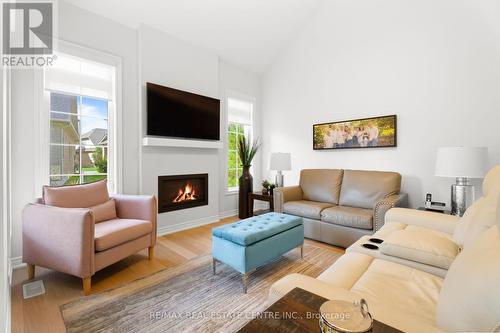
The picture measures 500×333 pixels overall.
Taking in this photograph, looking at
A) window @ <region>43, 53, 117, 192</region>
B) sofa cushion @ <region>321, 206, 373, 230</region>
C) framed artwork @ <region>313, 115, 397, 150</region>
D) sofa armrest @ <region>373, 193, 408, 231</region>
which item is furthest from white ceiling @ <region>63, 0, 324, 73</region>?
sofa armrest @ <region>373, 193, 408, 231</region>

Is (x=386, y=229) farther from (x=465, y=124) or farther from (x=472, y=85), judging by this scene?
(x=472, y=85)

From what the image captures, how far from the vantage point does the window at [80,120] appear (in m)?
2.64

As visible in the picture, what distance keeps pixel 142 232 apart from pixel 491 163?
13.3ft

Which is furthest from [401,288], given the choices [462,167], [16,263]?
[16,263]

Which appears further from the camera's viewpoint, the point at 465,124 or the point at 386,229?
the point at 465,124

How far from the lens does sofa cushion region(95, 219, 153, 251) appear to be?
2.02 m

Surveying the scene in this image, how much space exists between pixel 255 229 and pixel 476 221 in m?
1.56

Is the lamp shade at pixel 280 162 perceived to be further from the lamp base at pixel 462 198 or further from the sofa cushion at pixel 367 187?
the lamp base at pixel 462 198

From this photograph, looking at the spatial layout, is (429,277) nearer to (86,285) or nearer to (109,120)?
(86,285)

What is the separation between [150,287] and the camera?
6.71 feet

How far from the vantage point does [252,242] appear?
2.04 metres

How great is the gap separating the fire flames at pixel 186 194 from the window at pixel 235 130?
0.86 meters

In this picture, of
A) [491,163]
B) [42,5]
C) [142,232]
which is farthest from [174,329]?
[491,163]

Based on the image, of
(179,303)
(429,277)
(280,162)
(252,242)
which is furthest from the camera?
(280,162)
